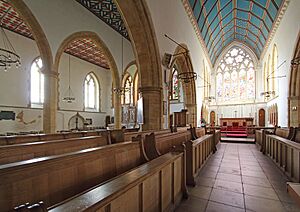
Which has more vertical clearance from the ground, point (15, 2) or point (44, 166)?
point (15, 2)

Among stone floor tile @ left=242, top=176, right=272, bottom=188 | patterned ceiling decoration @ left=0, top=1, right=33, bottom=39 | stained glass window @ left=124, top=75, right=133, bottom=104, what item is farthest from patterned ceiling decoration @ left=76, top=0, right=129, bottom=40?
stone floor tile @ left=242, top=176, right=272, bottom=188

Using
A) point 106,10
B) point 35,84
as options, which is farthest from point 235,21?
point 35,84

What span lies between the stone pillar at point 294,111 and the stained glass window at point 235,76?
932 cm

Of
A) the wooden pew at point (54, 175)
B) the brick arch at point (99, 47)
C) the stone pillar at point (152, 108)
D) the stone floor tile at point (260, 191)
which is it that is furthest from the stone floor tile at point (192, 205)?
the brick arch at point (99, 47)

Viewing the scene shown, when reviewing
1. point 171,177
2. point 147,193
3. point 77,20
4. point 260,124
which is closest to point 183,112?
point 77,20

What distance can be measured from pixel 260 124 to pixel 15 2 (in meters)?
18.9

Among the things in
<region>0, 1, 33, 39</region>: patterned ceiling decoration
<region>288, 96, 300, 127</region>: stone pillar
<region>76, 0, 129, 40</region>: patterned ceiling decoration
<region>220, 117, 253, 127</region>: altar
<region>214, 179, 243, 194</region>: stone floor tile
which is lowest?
<region>214, 179, 243, 194</region>: stone floor tile

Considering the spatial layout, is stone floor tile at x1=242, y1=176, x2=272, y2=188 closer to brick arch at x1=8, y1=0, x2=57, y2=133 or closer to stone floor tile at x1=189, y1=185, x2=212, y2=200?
stone floor tile at x1=189, y1=185, x2=212, y2=200

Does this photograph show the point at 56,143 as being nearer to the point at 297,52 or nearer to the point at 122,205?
the point at 122,205

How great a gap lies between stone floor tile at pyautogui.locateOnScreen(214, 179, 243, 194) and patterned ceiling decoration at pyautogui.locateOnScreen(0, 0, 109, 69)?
9.77 metres

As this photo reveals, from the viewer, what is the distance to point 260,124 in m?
17.4

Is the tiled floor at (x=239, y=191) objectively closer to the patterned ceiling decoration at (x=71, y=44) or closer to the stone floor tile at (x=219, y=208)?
the stone floor tile at (x=219, y=208)

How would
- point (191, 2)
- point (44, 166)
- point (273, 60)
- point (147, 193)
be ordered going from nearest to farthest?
1. point (44, 166)
2. point (147, 193)
3. point (191, 2)
4. point (273, 60)

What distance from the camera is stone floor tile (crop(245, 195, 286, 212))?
92.0 inches
